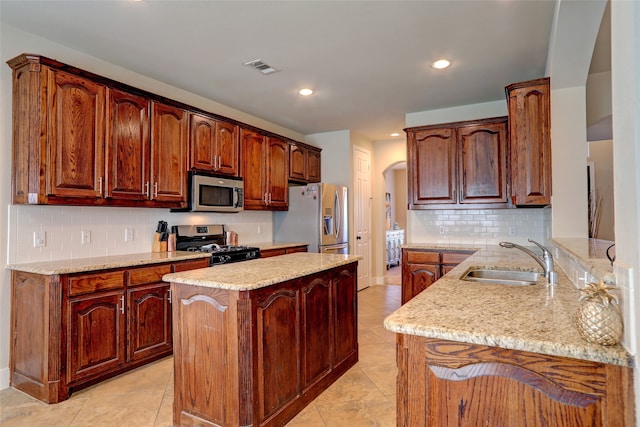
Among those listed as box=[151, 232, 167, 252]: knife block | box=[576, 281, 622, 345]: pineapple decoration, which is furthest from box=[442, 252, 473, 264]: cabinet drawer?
box=[576, 281, 622, 345]: pineapple decoration

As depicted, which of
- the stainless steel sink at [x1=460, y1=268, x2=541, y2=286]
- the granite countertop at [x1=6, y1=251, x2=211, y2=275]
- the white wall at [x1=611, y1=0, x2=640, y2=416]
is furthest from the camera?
the granite countertop at [x1=6, y1=251, x2=211, y2=275]

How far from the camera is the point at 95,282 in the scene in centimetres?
264

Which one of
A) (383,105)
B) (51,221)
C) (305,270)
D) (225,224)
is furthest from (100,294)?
(383,105)

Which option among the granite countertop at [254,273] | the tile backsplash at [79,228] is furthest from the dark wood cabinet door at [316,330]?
the tile backsplash at [79,228]

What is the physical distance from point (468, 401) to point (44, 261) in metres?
3.10

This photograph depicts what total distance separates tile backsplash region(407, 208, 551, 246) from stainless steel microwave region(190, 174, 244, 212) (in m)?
2.30

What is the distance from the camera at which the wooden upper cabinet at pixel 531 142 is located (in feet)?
9.80

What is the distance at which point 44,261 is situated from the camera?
2.82 metres

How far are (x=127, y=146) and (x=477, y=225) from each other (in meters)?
3.99

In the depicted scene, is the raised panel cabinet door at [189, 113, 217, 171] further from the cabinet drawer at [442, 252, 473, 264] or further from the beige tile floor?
the cabinet drawer at [442, 252, 473, 264]

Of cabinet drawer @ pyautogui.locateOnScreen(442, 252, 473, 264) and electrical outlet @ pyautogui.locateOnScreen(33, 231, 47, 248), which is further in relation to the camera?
cabinet drawer @ pyautogui.locateOnScreen(442, 252, 473, 264)

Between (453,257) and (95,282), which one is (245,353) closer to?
(95,282)

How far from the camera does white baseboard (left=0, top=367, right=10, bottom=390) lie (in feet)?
8.64

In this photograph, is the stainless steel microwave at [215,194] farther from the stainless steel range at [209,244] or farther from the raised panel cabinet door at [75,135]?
the raised panel cabinet door at [75,135]
